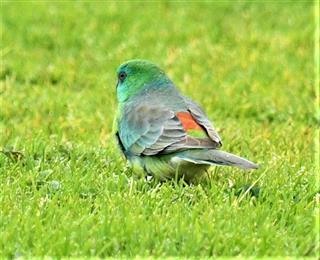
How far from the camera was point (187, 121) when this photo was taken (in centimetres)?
571

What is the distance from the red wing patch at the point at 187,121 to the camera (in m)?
5.64

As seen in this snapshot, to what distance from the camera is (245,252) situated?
15.3 feet

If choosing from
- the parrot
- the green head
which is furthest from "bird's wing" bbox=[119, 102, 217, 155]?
the green head

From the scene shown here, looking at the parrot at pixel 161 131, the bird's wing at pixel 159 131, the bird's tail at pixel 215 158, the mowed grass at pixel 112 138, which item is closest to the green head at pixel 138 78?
the parrot at pixel 161 131

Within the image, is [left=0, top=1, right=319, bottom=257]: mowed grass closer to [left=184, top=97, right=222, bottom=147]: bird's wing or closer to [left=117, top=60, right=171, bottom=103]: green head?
[left=184, top=97, right=222, bottom=147]: bird's wing

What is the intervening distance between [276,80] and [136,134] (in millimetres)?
3630

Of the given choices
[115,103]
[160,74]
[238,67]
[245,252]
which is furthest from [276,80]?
[245,252]

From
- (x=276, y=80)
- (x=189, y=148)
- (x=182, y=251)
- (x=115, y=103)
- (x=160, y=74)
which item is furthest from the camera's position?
(x=276, y=80)

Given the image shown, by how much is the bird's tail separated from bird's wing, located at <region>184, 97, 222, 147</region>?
122mm

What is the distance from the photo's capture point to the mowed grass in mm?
4746

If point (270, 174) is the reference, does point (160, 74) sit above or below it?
above

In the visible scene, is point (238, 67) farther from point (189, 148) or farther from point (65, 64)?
point (189, 148)

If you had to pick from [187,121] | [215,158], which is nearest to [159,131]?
[187,121]

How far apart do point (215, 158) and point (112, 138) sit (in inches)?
62.2
